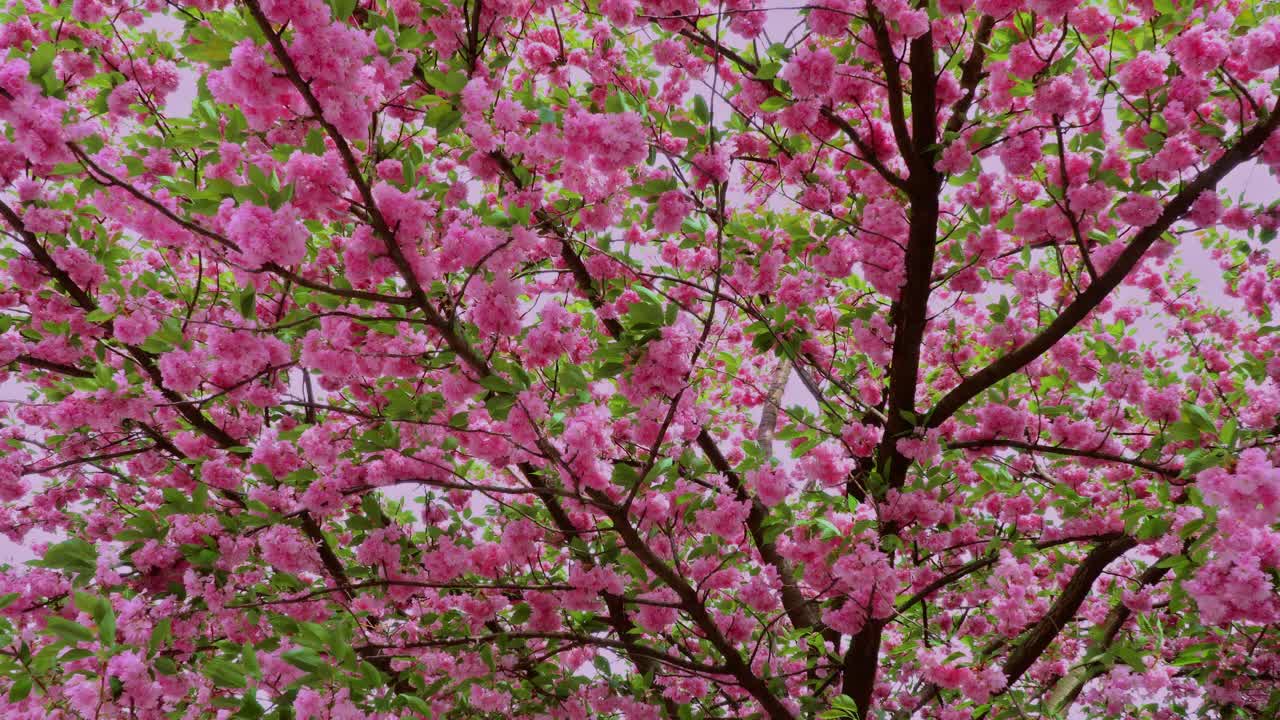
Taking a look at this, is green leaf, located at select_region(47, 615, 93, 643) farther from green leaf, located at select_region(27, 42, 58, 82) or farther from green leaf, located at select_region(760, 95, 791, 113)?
green leaf, located at select_region(760, 95, 791, 113)

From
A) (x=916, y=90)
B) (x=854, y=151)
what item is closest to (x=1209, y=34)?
(x=916, y=90)

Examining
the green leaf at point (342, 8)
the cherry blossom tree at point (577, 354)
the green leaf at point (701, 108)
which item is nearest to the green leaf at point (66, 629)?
the cherry blossom tree at point (577, 354)

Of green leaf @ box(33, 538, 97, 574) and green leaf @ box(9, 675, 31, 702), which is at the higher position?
green leaf @ box(33, 538, 97, 574)

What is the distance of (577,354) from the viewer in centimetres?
400

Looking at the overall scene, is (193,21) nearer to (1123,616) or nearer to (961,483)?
(961,483)

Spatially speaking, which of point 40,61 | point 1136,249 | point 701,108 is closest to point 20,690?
point 40,61

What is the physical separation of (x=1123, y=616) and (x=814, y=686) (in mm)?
2462

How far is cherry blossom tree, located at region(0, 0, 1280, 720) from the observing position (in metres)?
2.70

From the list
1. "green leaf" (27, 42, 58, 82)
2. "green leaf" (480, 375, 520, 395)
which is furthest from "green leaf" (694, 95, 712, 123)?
"green leaf" (27, 42, 58, 82)

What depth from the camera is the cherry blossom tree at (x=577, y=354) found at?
2.70 metres

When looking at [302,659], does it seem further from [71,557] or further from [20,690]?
[71,557]

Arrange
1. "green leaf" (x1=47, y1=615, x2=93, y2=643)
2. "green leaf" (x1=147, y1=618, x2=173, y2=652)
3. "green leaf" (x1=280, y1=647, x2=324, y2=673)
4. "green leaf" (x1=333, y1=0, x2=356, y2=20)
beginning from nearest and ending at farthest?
"green leaf" (x1=333, y1=0, x2=356, y2=20), "green leaf" (x1=47, y1=615, x2=93, y2=643), "green leaf" (x1=280, y1=647, x2=324, y2=673), "green leaf" (x1=147, y1=618, x2=173, y2=652)

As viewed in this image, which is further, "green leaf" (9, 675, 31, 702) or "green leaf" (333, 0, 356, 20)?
"green leaf" (9, 675, 31, 702)

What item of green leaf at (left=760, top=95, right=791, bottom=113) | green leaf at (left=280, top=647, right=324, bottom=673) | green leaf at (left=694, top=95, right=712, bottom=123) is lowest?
green leaf at (left=280, top=647, right=324, bottom=673)
